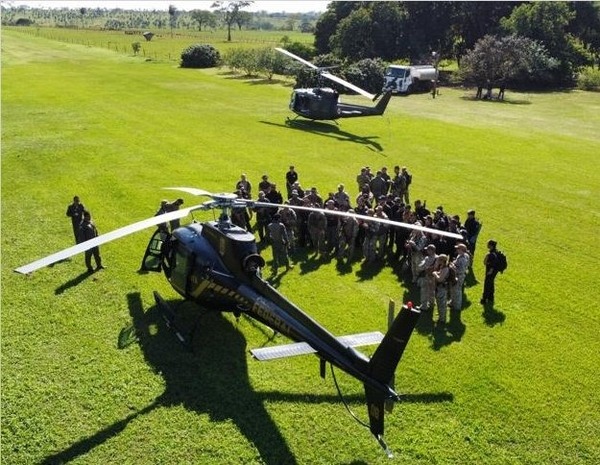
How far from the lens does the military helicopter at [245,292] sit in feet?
26.6

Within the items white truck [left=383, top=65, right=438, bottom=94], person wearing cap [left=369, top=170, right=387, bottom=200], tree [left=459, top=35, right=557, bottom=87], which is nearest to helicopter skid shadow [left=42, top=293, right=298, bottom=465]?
person wearing cap [left=369, top=170, right=387, bottom=200]

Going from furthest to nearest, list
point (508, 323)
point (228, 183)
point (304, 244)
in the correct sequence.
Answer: point (228, 183) < point (304, 244) < point (508, 323)

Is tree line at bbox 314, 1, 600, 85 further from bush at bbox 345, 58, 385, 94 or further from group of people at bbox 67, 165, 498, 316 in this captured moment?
group of people at bbox 67, 165, 498, 316

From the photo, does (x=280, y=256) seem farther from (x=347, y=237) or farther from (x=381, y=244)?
(x=381, y=244)

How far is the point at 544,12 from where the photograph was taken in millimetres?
56875

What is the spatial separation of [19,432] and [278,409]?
14.7 ft

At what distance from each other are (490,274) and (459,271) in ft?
3.77

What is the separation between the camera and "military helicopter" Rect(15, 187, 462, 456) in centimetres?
809

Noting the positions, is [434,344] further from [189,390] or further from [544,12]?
[544,12]

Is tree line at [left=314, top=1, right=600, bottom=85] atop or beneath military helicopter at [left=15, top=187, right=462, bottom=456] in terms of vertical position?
atop

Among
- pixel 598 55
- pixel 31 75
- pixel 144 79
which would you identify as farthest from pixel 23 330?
pixel 598 55

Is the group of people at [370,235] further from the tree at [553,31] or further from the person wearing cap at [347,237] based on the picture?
the tree at [553,31]

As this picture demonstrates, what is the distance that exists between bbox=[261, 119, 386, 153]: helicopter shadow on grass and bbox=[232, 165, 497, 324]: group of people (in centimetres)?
1244

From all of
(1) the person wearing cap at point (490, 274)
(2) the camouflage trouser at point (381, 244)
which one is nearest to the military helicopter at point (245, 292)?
(1) the person wearing cap at point (490, 274)
